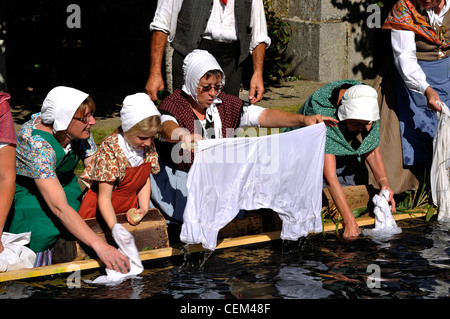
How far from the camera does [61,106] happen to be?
15.3 ft

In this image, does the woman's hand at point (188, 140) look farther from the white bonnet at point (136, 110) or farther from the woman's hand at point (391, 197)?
the woman's hand at point (391, 197)

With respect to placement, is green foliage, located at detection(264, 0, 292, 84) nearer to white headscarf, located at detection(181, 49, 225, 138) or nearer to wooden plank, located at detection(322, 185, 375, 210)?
wooden plank, located at detection(322, 185, 375, 210)

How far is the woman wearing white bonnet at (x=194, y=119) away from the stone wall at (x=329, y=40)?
4.40m

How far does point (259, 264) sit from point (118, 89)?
Result: 17.0 ft

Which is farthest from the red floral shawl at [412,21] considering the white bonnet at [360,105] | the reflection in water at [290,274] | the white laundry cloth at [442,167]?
the reflection in water at [290,274]

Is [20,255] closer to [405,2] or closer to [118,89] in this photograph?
[405,2]

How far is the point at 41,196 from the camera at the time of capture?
5.02 m

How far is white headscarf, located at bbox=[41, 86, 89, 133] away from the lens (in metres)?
4.66

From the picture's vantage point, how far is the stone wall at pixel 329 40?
31.3 feet

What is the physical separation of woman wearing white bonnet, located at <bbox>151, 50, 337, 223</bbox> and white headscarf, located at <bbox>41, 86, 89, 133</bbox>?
0.64 m

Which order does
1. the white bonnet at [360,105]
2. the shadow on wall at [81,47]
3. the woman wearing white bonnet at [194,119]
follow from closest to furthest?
1. the woman wearing white bonnet at [194,119]
2. the white bonnet at [360,105]
3. the shadow on wall at [81,47]

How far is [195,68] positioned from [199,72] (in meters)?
0.05
